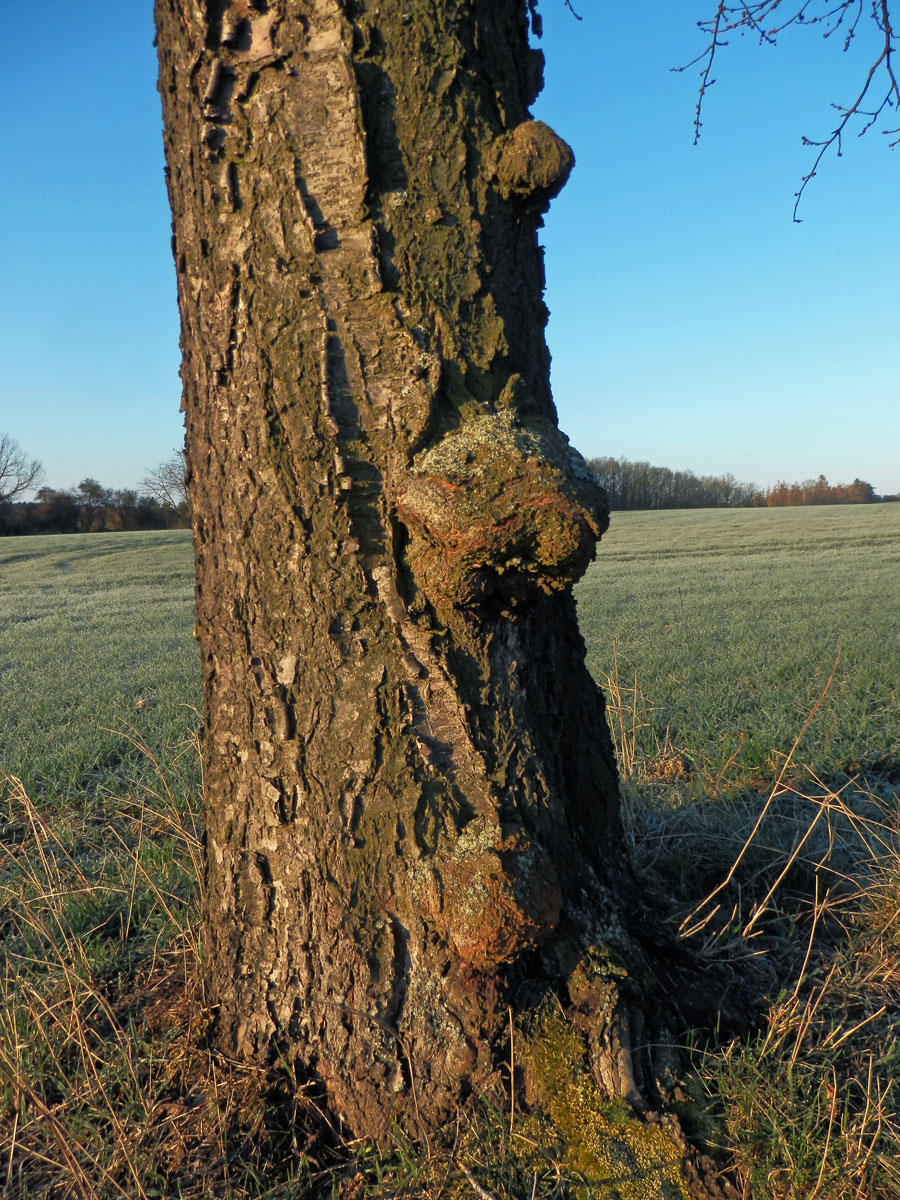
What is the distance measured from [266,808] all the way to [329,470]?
72 centimetres

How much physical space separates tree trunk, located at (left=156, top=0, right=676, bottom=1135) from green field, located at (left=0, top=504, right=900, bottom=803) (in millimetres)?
1325

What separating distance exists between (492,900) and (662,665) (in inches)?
188

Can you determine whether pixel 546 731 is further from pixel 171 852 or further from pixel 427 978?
pixel 171 852

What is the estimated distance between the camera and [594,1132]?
4.88 ft

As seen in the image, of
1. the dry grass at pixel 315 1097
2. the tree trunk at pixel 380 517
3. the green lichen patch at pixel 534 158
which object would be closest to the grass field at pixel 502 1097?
the dry grass at pixel 315 1097

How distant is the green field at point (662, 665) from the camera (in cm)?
385

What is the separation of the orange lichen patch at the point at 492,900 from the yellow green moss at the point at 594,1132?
0.75ft

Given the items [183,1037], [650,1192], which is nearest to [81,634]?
[183,1037]

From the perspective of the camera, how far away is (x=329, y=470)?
4.99ft

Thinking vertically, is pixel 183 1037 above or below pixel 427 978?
below

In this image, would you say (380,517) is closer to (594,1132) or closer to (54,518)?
(594,1132)

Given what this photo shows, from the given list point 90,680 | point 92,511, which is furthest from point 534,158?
point 92,511

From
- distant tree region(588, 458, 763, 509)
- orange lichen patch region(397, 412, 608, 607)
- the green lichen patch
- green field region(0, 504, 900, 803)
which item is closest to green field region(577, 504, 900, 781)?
green field region(0, 504, 900, 803)

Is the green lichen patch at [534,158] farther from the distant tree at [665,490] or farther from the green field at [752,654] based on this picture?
the distant tree at [665,490]
